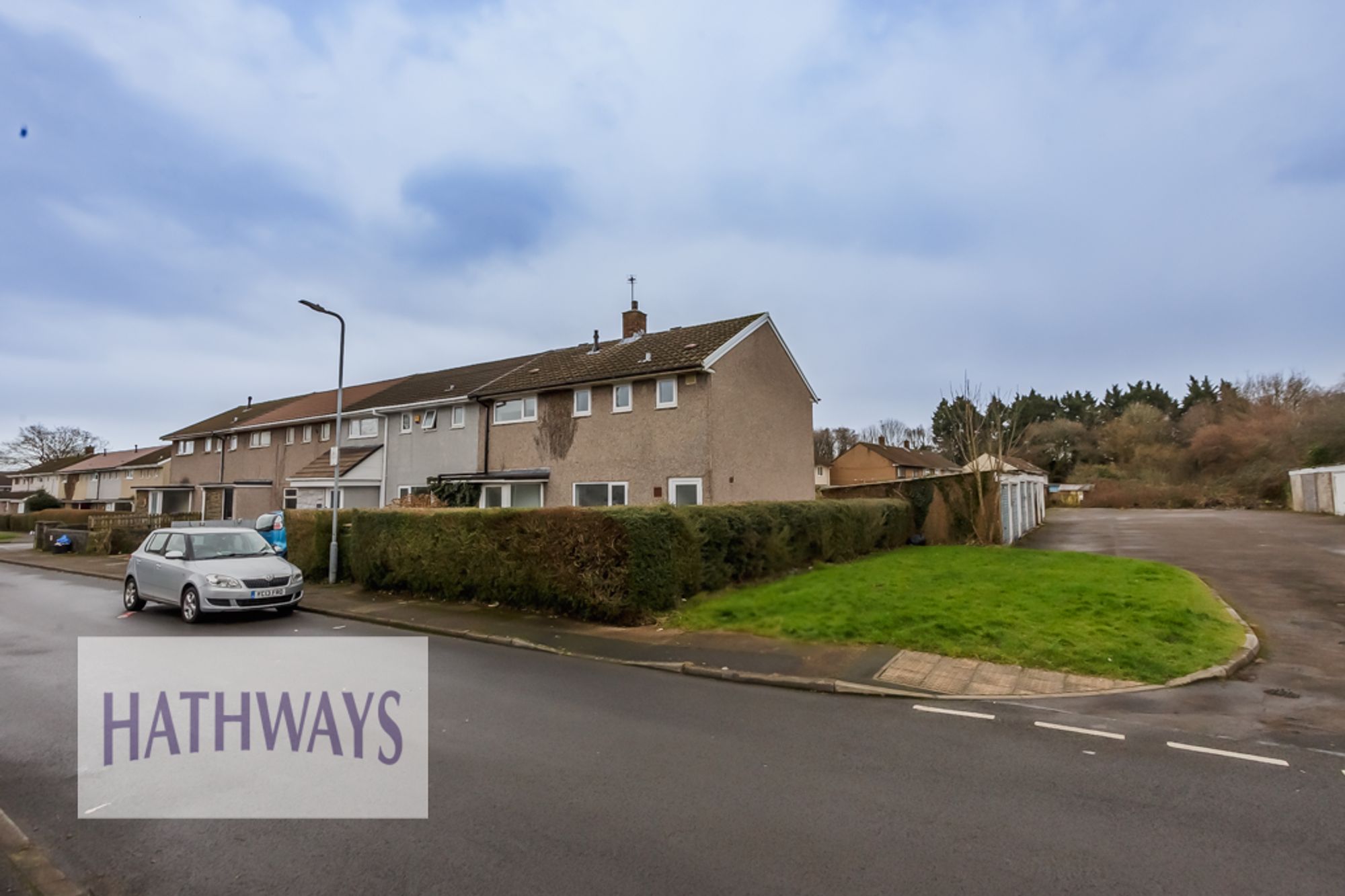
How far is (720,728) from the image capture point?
6.06 meters

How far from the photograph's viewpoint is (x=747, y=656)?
8625mm

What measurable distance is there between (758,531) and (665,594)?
10.9 ft

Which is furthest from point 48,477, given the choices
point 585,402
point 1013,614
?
point 1013,614

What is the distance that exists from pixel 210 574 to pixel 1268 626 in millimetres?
16402

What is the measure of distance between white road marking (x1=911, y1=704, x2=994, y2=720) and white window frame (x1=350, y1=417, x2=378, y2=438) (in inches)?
1071

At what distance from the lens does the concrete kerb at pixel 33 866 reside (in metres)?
3.42

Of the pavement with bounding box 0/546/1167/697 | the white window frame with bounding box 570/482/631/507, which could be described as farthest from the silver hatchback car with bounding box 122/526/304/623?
the white window frame with bounding box 570/482/631/507

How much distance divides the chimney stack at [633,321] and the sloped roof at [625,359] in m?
0.49

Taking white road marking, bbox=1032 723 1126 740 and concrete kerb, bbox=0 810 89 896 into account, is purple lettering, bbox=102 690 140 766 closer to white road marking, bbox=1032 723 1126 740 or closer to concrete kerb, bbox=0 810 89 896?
concrete kerb, bbox=0 810 89 896

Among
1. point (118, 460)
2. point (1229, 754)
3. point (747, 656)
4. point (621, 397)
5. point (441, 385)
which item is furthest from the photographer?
point (118, 460)

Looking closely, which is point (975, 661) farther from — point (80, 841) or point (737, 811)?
point (80, 841)

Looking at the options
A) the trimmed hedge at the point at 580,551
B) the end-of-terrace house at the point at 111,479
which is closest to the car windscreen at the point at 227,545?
the trimmed hedge at the point at 580,551

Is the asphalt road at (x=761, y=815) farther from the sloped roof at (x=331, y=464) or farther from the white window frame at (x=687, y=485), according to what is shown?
the sloped roof at (x=331, y=464)

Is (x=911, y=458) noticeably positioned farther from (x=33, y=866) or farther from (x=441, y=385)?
(x=33, y=866)
